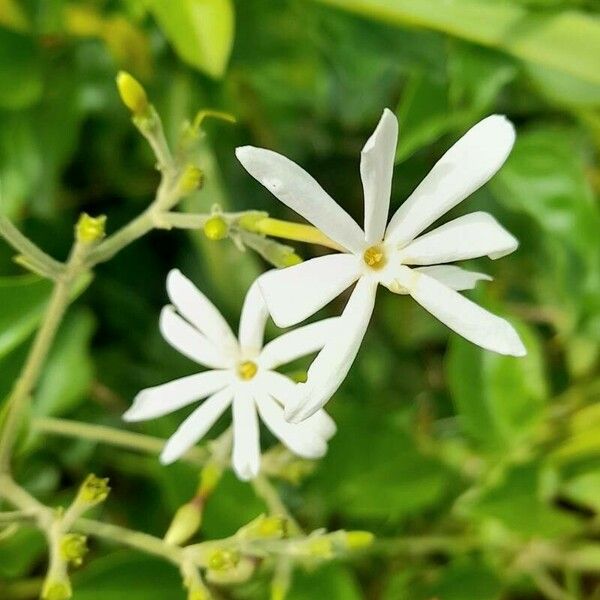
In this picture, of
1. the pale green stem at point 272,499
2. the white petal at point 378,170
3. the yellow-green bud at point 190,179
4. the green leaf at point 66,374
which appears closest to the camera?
the white petal at point 378,170

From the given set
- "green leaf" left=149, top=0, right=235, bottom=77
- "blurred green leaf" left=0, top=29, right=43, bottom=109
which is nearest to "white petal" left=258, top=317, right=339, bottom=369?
"green leaf" left=149, top=0, right=235, bottom=77

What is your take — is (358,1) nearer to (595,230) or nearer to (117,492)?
(595,230)

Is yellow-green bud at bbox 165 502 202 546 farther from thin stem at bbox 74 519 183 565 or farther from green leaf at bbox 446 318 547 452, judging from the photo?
green leaf at bbox 446 318 547 452

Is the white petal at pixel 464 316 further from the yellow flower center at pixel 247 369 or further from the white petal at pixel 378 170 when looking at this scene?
the yellow flower center at pixel 247 369

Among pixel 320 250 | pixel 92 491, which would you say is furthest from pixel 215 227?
pixel 320 250

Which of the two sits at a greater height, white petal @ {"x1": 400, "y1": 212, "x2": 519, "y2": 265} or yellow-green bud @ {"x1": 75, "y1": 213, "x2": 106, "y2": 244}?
yellow-green bud @ {"x1": 75, "y1": 213, "x2": 106, "y2": 244}

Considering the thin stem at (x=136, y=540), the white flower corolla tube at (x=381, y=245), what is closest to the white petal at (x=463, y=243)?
the white flower corolla tube at (x=381, y=245)
